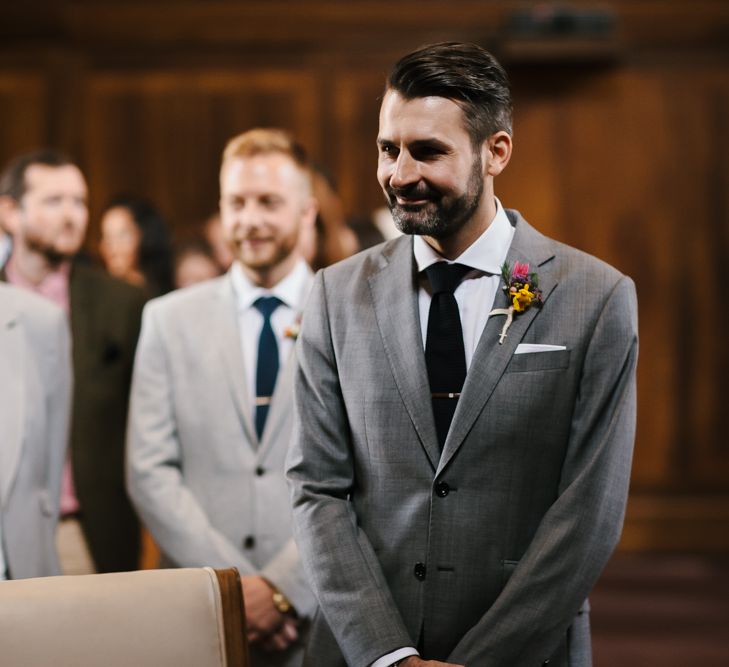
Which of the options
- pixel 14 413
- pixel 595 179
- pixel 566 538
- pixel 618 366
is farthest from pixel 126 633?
pixel 595 179

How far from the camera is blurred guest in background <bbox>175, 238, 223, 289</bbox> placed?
5.22m

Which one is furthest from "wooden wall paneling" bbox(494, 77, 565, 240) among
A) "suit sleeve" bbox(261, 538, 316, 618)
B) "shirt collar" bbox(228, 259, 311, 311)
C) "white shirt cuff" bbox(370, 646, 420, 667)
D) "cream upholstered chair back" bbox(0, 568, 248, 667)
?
"cream upholstered chair back" bbox(0, 568, 248, 667)

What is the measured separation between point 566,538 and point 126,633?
72 centimetres

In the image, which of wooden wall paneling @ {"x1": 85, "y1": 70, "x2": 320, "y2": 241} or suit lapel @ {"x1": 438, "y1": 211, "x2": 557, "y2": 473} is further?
wooden wall paneling @ {"x1": 85, "y1": 70, "x2": 320, "y2": 241}

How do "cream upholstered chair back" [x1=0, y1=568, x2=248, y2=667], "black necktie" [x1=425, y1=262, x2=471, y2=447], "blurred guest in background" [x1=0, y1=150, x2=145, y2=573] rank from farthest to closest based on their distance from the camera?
"blurred guest in background" [x1=0, y1=150, x2=145, y2=573] → "black necktie" [x1=425, y1=262, x2=471, y2=447] → "cream upholstered chair back" [x1=0, y1=568, x2=248, y2=667]

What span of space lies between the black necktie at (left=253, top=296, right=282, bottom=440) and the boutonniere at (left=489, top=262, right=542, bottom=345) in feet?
2.95

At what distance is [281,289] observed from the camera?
2.70 m

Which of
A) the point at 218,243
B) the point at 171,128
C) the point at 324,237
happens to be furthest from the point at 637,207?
the point at 324,237

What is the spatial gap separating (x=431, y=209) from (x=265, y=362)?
959 millimetres

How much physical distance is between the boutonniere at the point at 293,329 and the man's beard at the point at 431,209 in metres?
0.85

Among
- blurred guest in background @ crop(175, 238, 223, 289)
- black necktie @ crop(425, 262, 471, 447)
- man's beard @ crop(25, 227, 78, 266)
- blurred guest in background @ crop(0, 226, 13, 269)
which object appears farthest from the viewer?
blurred guest in background @ crop(175, 238, 223, 289)

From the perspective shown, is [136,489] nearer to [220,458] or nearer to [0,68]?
[220,458]

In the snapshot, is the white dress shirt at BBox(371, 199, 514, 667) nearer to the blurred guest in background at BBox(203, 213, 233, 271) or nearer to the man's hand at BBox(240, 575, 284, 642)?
the man's hand at BBox(240, 575, 284, 642)

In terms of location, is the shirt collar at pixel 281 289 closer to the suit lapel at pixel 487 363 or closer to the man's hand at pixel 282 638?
the man's hand at pixel 282 638
